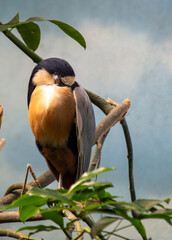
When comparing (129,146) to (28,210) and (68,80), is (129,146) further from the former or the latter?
(28,210)

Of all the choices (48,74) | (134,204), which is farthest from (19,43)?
(134,204)

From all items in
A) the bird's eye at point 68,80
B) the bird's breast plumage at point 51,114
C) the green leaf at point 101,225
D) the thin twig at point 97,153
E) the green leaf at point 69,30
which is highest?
the green leaf at point 69,30

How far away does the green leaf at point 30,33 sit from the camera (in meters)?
0.77

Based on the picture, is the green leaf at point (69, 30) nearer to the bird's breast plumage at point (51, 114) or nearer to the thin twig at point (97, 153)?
the bird's breast plumage at point (51, 114)

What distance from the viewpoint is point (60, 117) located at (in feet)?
2.79

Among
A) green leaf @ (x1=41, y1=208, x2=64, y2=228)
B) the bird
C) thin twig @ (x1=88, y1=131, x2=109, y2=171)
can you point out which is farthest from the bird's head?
green leaf @ (x1=41, y1=208, x2=64, y2=228)

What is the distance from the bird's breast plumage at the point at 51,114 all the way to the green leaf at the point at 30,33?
119 mm

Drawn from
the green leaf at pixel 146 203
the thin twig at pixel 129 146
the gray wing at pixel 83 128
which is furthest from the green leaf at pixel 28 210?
the thin twig at pixel 129 146

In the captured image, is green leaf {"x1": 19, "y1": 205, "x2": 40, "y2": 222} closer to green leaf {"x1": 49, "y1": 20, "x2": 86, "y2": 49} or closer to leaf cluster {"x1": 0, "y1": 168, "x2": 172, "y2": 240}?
leaf cluster {"x1": 0, "y1": 168, "x2": 172, "y2": 240}

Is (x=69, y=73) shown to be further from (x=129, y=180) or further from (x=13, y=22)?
(x=129, y=180)

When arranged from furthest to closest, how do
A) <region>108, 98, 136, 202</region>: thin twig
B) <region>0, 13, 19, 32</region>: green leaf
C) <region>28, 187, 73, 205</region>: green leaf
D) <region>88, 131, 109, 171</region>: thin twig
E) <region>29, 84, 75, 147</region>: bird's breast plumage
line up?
<region>108, 98, 136, 202</region>: thin twig < <region>88, 131, 109, 171</region>: thin twig < <region>29, 84, 75, 147</region>: bird's breast plumage < <region>0, 13, 19, 32</region>: green leaf < <region>28, 187, 73, 205</region>: green leaf

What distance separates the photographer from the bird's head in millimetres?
876

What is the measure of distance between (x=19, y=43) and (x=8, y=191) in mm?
447

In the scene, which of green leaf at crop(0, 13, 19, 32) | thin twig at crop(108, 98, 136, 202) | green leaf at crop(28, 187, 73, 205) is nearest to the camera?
green leaf at crop(28, 187, 73, 205)
